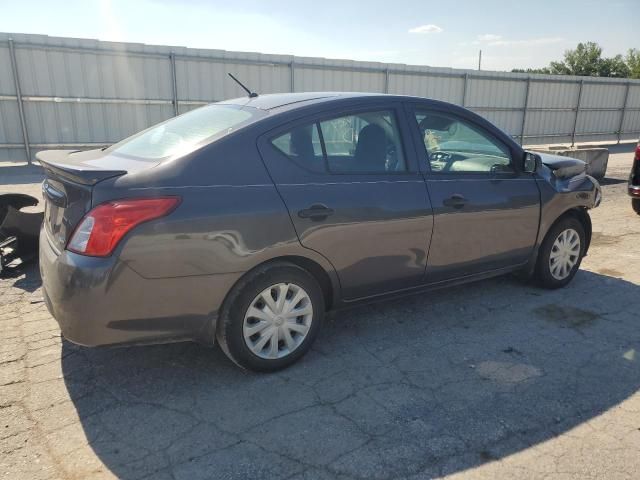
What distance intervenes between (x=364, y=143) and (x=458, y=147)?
85 cm

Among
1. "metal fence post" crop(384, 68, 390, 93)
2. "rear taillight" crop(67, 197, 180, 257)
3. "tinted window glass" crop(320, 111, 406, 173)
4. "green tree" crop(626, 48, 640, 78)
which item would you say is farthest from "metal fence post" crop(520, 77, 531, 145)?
"green tree" crop(626, 48, 640, 78)

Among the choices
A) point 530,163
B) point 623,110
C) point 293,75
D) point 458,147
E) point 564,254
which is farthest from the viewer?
point 623,110

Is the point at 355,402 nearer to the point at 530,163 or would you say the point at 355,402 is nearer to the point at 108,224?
the point at 108,224

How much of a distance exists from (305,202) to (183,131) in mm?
996

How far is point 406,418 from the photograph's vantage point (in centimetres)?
269

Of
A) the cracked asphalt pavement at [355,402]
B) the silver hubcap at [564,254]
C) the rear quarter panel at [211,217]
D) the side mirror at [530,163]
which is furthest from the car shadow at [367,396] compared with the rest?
the side mirror at [530,163]

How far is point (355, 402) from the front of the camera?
282 cm

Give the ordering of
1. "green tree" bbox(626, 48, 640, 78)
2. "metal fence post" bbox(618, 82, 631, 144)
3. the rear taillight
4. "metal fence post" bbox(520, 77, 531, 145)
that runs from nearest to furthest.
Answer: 1. the rear taillight
2. "metal fence post" bbox(520, 77, 531, 145)
3. "metal fence post" bbox(618, 82, 631, 144)
4. "green tree" bbox(626, 48, 640, 78)

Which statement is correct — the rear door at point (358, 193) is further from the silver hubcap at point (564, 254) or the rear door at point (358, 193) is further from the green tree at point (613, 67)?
the green tree at point (613, 67)

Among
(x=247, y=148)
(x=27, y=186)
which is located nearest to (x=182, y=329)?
(x=247, y=148)

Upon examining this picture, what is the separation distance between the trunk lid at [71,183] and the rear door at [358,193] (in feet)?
2.73

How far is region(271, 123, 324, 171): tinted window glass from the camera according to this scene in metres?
3.03

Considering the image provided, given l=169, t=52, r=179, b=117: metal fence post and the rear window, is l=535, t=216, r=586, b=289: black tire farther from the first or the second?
l=169, t=52, r=179, b=117: metal fence post

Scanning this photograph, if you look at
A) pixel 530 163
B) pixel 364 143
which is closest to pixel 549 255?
pixel 530 163
